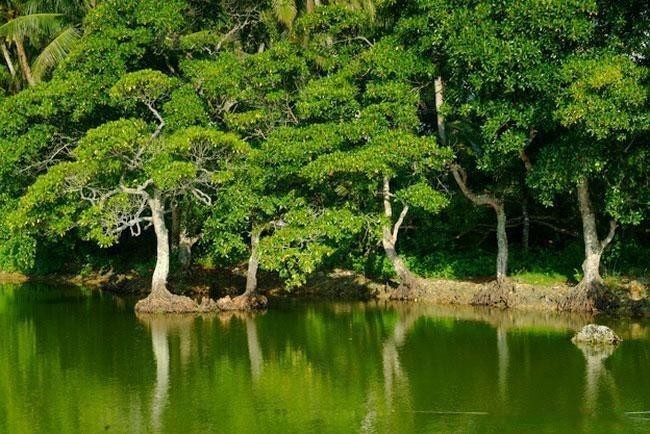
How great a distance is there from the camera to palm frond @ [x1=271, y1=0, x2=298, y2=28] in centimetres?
2944

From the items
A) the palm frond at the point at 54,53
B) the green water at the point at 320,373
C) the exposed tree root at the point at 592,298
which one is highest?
the palm frond at the point at 54,53

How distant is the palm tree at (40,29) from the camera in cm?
3194

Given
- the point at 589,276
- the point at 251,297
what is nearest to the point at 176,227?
the point at 251,297

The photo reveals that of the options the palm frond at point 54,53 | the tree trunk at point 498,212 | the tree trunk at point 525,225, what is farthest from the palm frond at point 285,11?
the tree trunk at point 525,225

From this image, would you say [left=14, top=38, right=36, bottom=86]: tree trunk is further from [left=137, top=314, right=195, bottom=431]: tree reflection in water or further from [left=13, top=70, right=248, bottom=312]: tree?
[left=137, top=314, right=195, bottom=431]: tree reflection in water

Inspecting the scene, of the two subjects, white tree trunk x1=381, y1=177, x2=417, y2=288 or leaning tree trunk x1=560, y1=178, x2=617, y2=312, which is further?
white tree trunk x1=381, y1=177, x2=417, y2=288

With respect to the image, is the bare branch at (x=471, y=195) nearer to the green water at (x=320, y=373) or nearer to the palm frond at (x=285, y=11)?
the green water at (x=320, y=373)

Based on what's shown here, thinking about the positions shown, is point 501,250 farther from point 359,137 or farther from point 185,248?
point 185,248

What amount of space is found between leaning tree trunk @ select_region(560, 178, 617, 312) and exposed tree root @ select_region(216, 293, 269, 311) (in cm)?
827

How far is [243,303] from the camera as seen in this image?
995 inches

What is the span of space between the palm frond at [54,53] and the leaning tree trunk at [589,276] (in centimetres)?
1834

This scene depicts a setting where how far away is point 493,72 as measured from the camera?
2216 cm

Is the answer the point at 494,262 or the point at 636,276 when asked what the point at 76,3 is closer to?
the point at 494,262

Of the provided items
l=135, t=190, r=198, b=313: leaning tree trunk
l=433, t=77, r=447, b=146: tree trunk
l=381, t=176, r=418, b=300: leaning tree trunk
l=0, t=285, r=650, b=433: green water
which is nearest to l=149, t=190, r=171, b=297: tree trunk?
l=135, t=190, r=198, b=313: leaning tree trunk
